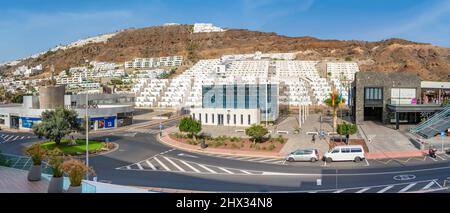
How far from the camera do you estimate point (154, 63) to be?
7200 inches

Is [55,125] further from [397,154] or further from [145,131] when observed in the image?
[397,154]

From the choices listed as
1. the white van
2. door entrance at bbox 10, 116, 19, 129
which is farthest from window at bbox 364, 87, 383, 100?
door entrance at bbox 10, 116, 19, 129

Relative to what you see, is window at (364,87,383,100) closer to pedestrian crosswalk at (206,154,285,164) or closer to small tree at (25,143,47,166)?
pedestrian crosswalk at (206,154,285,164)

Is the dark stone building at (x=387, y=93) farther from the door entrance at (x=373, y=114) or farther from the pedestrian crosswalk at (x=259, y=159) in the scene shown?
the pedestrian crosswalk at (x=259, y=159)

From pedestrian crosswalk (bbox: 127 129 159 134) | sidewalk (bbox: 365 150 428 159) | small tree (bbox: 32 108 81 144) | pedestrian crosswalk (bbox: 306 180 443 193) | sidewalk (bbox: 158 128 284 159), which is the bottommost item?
sidewalk (bbox: 158 128 284 159)

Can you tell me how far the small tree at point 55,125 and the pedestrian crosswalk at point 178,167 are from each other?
10.5 m

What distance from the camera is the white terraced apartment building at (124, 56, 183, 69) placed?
18088 centimetres

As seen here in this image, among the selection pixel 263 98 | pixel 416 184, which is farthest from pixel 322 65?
pixel 416 184

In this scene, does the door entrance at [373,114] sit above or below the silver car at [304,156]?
above

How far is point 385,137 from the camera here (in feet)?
131

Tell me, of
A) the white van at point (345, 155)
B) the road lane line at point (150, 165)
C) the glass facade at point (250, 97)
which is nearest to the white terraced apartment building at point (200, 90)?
the glass facade at point (250, 97)

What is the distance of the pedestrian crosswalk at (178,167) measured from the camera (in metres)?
27.5

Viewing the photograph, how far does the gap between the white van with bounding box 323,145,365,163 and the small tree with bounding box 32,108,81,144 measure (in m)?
24.7

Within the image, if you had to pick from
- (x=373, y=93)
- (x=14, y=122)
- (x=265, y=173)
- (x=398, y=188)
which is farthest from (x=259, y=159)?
(x=14, y=122)
